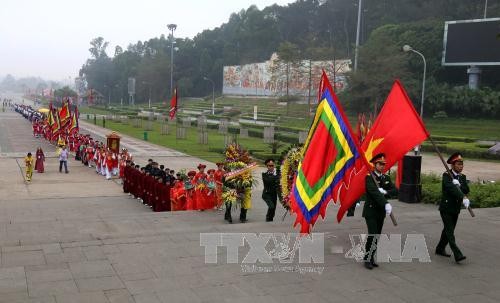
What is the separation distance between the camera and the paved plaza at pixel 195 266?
5816 millimetres

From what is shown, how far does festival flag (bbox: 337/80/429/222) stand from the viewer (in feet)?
25.3

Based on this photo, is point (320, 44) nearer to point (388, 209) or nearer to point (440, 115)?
point (440, 115)

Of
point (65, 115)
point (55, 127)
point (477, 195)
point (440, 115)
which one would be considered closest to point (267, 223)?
point (477, 195)

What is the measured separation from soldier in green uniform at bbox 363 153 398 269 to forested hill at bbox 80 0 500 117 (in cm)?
3868

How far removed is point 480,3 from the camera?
57938 millimetres

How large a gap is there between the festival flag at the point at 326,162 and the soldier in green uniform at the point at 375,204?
0.34 m

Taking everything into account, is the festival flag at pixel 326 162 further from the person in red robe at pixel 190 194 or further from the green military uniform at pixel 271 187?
the person in red robe at pixel 190 194

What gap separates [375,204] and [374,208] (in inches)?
2.6

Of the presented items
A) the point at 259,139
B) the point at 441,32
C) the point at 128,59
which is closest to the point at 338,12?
the point at 441,32

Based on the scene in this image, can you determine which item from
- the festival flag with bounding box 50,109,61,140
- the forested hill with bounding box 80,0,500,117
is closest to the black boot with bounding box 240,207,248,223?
the festival flag with bounding box 50,109,61,140

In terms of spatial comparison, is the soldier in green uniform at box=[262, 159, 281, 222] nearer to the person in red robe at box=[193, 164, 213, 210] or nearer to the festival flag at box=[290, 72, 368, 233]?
the person in red robe at box=[193, 164, 213, 210]

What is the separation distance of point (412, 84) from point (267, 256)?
1679 inches

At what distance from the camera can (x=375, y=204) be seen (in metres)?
6.92

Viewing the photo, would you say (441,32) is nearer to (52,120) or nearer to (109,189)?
(52,120)
